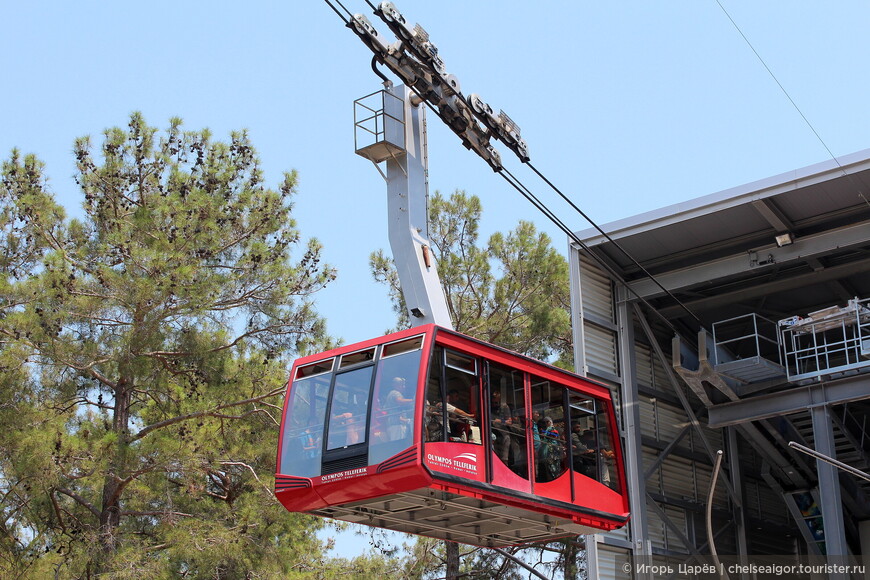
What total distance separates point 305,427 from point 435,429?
155cm

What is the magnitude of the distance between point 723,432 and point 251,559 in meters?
9.86

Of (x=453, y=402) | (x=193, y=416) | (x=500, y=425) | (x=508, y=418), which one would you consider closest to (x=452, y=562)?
(x=193, y=416)

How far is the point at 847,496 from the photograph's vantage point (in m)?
21.2

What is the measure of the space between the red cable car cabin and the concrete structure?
18.5 feet

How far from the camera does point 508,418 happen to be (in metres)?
12.1

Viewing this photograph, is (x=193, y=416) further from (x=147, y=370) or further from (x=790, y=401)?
(x=790, y=401)

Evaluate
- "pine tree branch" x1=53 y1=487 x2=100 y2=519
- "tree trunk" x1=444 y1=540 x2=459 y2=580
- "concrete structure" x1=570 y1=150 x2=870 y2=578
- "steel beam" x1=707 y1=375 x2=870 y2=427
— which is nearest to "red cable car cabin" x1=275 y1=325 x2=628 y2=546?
"concrete structure" x1=570 y1=150 x2=870 y2=578

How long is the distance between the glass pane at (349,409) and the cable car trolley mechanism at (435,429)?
0.01 meters

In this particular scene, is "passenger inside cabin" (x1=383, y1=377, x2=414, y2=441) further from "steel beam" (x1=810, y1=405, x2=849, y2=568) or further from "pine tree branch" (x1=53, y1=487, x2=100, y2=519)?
"steel beam" (x1=810, y1=405, x2=849, y2=568)

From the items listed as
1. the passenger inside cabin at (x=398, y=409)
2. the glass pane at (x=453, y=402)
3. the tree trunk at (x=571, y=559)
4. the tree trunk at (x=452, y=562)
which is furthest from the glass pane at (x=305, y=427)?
the tree trunk at (x=571, y=559)

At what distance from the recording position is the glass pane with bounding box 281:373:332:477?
1191 cm

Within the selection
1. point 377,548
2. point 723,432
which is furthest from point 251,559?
point 723,432

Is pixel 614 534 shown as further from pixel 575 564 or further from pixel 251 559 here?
pixel 575 564

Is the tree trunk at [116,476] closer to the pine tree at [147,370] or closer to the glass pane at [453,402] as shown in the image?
the pine tree at [147,370]
